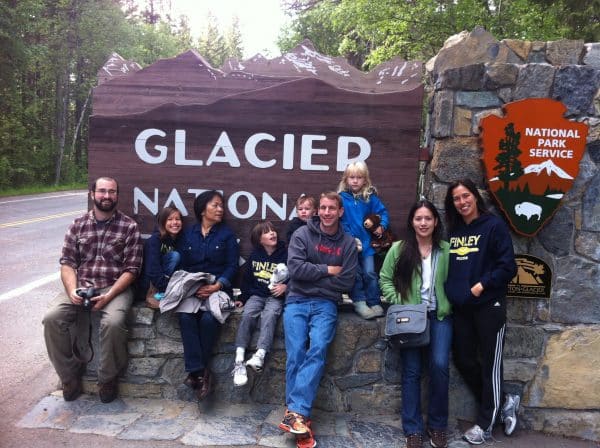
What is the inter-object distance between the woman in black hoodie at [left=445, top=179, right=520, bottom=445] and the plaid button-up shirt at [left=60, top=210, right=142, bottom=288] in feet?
7.59

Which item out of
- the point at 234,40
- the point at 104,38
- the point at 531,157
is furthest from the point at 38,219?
the point at 234,40

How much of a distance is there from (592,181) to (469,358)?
147 centimetres

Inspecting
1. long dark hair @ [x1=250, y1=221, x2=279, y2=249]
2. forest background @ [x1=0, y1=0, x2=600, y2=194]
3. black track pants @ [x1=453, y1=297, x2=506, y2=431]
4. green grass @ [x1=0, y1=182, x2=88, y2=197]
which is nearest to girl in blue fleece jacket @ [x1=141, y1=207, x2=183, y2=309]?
long dark hair @ [x1=250, y1=221, x2=279, y2=249]

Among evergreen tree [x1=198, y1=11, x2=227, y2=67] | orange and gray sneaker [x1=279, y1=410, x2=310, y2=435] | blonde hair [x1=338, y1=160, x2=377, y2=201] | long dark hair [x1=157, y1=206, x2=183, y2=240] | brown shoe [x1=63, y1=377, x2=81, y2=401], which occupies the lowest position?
brown shoe [x1=63, y1=377, x2=81, y2=401]

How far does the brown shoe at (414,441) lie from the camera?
3.15m

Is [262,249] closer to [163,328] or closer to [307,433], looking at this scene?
[163,328]

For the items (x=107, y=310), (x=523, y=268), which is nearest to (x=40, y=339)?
(x=107, y=310)

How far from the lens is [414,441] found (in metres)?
3.16

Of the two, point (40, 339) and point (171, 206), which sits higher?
point (171, 206)

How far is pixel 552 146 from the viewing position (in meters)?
3.32

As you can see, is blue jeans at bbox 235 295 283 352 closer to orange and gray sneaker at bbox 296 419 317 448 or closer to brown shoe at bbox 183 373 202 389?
brown shoe at bbox 183 373 202 389

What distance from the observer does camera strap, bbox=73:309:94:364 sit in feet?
12.2

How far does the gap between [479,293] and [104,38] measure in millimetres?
25857

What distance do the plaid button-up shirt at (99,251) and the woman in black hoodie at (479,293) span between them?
231 centimetres
